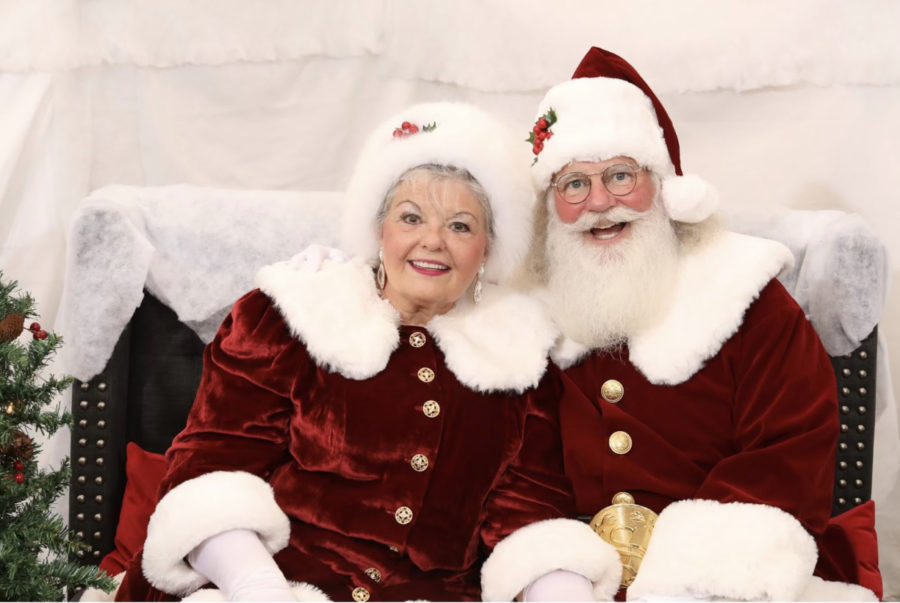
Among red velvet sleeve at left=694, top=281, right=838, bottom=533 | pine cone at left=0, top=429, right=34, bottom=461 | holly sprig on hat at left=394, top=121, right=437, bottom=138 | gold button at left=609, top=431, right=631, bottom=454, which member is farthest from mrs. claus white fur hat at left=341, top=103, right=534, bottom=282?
pine cone at left=0, top=429, right=34, bottom=461

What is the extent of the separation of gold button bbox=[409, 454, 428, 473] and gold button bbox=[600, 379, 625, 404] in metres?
0.49

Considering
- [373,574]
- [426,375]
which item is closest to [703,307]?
[426,375]

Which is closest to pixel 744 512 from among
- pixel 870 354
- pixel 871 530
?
pixel 871 530

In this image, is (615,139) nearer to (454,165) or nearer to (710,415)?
(454,165)

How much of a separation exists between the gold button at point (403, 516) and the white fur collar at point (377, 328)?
333 millimetres

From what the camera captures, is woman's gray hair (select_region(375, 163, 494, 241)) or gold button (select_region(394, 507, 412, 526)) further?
woman's gray hair (select_region(375, 163, 494, 241))

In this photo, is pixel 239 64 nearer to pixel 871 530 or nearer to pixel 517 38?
pixel 517 38

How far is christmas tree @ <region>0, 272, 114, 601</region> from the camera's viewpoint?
2.18 m

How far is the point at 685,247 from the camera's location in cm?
259

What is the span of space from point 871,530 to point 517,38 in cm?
204

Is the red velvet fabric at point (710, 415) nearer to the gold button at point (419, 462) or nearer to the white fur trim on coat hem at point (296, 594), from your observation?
the gold button at point (419, 462)

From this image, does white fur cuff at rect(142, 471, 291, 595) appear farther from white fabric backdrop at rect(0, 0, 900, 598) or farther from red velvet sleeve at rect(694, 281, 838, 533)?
white fabric backdrop at rect(0, 0, 900, 598)

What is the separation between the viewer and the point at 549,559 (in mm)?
2211

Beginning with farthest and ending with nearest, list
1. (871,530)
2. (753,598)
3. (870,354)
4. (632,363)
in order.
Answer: (870,354) → (871,530) → (632,363) → (753,598)
